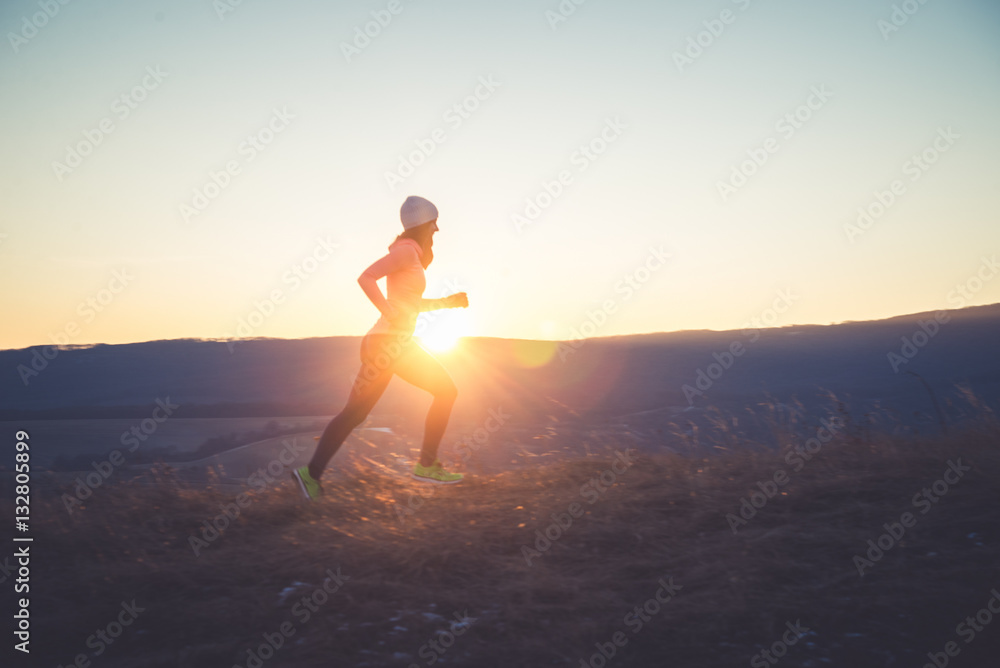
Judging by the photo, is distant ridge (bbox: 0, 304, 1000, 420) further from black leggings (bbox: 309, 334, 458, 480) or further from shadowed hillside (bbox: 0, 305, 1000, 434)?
black leggings (bbox: 309, 334, 458, 480)

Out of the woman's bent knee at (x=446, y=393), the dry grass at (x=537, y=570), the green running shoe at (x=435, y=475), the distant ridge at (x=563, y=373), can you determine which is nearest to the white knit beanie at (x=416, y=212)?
the woman's bent knee at (x=446, y=393)

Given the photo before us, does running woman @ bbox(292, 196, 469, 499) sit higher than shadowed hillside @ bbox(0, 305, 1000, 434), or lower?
lower

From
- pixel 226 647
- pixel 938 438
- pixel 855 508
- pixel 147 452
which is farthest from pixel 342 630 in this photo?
pixel 147 452

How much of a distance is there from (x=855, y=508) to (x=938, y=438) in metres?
2.26

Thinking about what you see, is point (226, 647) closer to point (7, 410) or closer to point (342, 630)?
point (342, 630)

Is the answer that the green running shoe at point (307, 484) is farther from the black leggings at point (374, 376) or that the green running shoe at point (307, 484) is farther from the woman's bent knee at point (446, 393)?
the woman's bent knee at point (446, 393)

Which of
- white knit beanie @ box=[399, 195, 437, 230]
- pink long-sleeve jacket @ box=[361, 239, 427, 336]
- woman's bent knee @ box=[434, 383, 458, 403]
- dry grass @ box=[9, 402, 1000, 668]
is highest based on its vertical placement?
white knit beanie @ box=[399, 195, 437, 230]

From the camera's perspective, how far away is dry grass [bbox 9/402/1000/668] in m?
2.99

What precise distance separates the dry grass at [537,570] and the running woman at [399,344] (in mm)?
346

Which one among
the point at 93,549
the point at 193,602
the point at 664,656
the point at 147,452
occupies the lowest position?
the point at 664,656

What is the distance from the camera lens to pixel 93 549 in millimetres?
4113

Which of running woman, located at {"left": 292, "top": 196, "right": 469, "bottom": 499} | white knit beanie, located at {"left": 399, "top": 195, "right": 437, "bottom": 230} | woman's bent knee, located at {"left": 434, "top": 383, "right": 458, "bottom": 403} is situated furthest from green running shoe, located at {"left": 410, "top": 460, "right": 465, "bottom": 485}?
white knit beanie, located at {"left": 399, "top": 195, "right": 437, "bottom": 230}

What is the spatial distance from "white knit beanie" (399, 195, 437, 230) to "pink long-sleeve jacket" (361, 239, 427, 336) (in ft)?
0.60

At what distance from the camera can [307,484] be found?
4.99 metres
